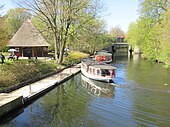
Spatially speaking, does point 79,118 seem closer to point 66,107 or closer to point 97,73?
point 66,107

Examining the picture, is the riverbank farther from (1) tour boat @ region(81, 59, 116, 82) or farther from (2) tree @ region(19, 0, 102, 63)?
(2) tree @ region(19, 0, 102, 63)

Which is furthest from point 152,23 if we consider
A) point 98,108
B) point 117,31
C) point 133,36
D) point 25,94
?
point 117,31

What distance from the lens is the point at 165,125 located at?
16.5m

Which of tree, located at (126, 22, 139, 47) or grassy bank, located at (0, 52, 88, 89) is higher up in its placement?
tree, located at (126, 22, 139, 47)

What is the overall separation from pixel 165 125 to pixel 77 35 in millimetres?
35918

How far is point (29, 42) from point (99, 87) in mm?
22588

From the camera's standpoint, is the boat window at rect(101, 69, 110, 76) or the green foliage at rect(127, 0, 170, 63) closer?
the boat window at rect(101, 69, 110, 76)

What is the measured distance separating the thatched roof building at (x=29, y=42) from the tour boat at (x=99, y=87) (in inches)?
635

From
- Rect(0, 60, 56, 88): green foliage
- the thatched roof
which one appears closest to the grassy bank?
Rect(0, 60, 56, 88): green foliage

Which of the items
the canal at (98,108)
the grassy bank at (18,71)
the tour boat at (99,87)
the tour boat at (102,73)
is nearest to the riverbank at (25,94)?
the canal at (98,108)

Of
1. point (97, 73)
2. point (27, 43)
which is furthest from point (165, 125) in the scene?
point (27, 43)

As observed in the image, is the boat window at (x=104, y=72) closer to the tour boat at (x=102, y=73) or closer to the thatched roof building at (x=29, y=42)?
the tour boat at (x=102, y=73)

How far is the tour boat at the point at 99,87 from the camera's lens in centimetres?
2545

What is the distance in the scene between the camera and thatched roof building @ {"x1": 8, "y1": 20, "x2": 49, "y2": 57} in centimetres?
4556
